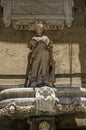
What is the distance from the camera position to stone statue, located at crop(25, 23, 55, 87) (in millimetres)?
7867

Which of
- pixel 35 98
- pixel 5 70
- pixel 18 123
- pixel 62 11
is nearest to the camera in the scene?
pixel 35 98

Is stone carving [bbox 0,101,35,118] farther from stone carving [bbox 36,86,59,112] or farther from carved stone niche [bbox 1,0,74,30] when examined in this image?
carved stone niche [bbox 1,0,74,30]

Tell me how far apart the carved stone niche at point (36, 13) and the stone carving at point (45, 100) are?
2.76 metres

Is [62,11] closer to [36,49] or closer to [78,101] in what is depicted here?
[36,49]

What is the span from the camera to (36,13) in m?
9.96

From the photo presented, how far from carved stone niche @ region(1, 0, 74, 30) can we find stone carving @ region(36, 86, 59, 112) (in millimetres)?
2763

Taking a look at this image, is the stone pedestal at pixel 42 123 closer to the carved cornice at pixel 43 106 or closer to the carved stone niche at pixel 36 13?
the carved cornice at pixel 43 106

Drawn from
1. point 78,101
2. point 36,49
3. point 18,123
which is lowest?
point 18,123

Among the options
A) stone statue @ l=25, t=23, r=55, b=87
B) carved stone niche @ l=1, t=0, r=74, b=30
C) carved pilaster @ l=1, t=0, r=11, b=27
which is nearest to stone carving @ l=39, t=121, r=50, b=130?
stone statue @ l=25, t=23, r=55, b=87

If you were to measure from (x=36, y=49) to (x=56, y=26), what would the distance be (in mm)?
1947

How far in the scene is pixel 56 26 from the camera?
988 cm

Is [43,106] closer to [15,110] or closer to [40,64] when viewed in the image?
[15,110]

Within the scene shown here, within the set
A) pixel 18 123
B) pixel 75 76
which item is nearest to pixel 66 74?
pixel 75 76

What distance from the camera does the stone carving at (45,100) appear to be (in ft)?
23.4
